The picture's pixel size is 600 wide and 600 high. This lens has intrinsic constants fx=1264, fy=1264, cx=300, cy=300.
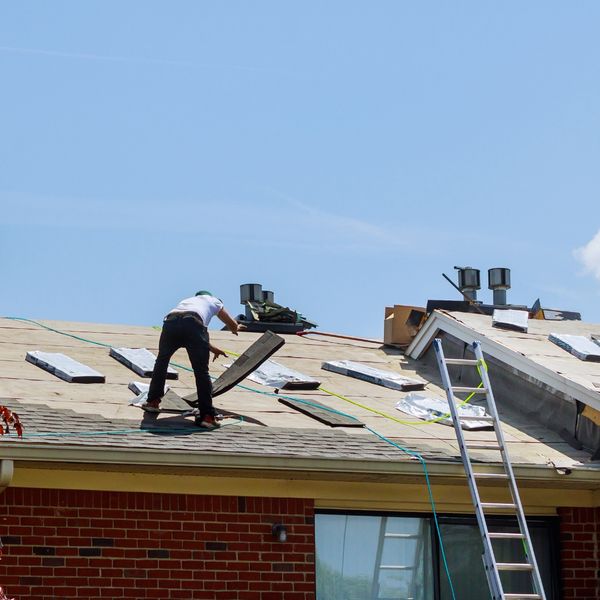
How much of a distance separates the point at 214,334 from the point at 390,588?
4.97 m

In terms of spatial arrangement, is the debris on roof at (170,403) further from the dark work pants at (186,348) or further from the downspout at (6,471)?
the downspout at (6,471)

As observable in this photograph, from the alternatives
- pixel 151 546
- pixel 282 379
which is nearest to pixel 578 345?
pixel 282 379

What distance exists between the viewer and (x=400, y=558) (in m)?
10.5

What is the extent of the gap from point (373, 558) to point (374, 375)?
2.91 meters

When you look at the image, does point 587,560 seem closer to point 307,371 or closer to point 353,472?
point 353,472

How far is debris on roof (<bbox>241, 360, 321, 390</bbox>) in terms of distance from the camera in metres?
12.2

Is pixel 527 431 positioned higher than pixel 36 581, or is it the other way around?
pixel 527 431

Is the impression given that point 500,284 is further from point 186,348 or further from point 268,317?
point 186,348

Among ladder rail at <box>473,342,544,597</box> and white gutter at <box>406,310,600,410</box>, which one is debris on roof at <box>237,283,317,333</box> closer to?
white gutter at <box>406,310,600,410</box>

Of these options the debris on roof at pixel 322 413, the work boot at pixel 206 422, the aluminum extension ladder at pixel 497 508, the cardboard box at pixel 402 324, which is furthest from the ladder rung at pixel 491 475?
the cardboard box at pixel 402 324

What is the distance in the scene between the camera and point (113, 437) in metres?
9.33

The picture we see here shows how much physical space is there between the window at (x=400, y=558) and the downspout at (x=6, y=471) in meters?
2.73

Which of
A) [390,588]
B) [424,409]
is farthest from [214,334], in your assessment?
[390,588]

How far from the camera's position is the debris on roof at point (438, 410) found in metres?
11.5
